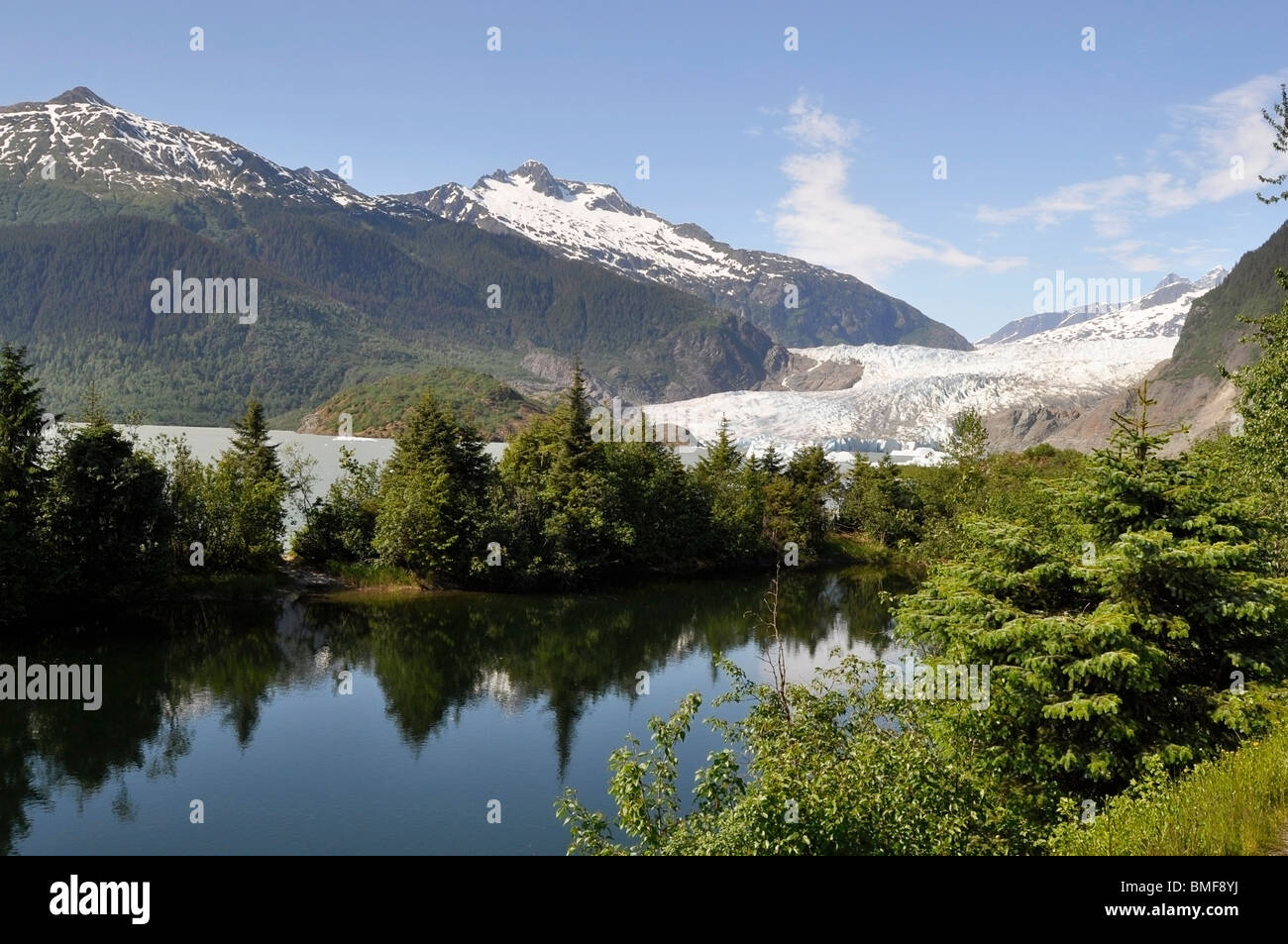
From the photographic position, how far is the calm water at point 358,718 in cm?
2066

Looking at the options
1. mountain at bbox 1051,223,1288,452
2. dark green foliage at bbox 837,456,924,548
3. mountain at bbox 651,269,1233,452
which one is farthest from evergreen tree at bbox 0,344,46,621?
mountain at bbox 1051,223,1288,452

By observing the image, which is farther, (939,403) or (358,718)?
(939,403)

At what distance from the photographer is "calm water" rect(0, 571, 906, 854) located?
20656mm

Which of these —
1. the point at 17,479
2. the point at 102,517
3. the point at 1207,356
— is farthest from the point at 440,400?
the point at 1207,356

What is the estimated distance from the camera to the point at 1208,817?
8.93 meters

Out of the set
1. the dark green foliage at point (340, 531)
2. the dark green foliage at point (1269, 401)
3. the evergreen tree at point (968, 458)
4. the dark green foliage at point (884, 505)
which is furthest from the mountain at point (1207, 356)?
the dark green foliage at point (1269, 401)

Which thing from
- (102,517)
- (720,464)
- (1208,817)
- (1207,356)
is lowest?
(1208,817)

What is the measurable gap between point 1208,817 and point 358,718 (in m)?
25.5

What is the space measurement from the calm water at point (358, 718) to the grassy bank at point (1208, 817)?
41.1 ft

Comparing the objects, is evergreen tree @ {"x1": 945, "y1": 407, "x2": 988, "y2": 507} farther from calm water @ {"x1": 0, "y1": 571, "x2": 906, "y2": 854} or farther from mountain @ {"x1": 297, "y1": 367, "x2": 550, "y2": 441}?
mountain @ {"x1": 297, "y1": 367, "x2": 550, "y2": 441}

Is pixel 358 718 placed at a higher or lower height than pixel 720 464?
lower

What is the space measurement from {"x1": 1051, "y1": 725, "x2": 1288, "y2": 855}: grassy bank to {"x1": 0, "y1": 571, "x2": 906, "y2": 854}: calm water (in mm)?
12523

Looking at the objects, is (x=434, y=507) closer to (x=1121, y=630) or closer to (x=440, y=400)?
(x=1121, y=630)
